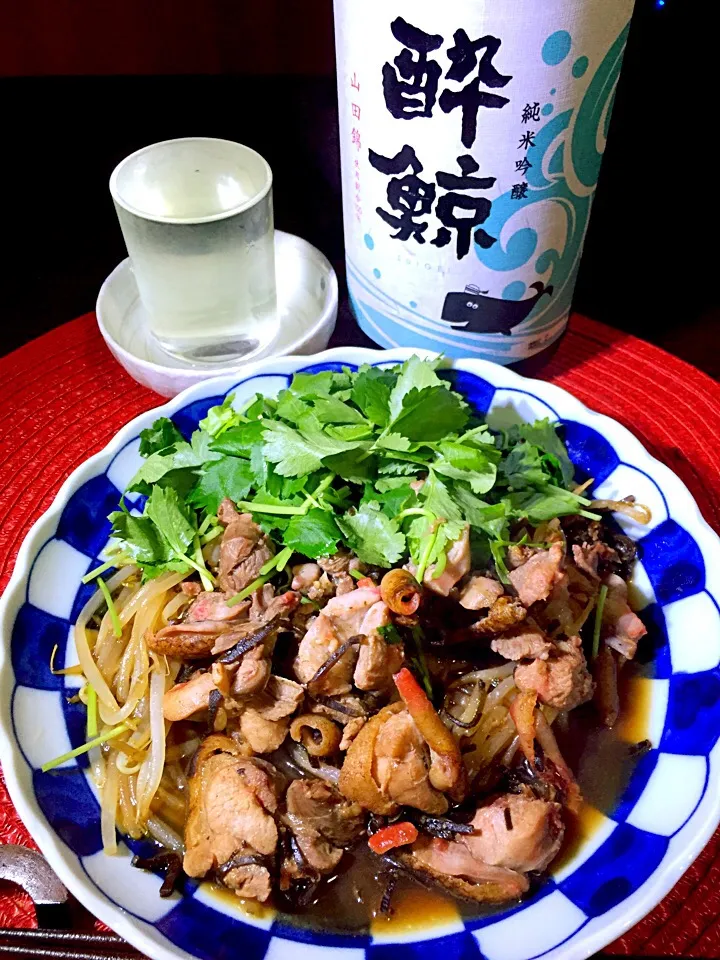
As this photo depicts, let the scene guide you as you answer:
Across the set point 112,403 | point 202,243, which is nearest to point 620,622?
point 202,243

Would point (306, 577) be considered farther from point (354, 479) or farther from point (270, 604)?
point (354, 479)

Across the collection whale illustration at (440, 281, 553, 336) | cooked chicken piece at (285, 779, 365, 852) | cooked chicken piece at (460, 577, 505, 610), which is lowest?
cooked chicken piece at (285, 779, 365, 852)

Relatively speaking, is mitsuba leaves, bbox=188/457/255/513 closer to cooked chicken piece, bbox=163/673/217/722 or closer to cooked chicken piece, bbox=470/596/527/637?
cooked chicken piece, bbox=163/673/217/722

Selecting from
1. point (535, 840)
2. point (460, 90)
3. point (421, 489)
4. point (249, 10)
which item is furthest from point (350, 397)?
point (249, 10)

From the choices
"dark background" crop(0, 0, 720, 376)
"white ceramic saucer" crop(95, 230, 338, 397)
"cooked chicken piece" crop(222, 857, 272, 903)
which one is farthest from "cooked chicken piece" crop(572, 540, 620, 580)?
"dark background" crop(0, 0, 720, 376)

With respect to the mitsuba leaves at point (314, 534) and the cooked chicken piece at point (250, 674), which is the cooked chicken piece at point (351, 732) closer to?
the cooked chicken piece at point (250, 674)

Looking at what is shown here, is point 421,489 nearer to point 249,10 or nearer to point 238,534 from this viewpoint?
point 238,534
